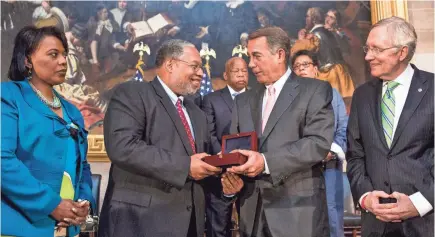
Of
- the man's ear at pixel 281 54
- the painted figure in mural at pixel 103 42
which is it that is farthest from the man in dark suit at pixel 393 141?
the painted figure in mural at pixel 103 42

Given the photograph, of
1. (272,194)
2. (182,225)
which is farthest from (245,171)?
(182,225)

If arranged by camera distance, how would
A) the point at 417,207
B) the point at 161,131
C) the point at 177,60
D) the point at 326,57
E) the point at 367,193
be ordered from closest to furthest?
the point at 417,207, the point at 367,193, the point at 161,131, the point at 177,60, the point at 326,57

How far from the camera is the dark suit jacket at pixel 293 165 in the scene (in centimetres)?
297

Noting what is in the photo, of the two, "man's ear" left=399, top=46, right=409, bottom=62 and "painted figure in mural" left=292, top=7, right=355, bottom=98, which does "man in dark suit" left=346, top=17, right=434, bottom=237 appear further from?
"painted figure in mural" left=292, top=7, right=355, bottom=98

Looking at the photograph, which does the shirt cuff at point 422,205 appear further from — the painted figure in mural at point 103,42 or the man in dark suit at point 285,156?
the painted figure in mural at point 103,42

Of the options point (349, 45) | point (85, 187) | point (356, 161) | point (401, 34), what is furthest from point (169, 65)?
point (349, 45)

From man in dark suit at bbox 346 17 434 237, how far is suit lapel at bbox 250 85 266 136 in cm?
59

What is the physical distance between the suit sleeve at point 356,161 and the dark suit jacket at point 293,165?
0.43ft

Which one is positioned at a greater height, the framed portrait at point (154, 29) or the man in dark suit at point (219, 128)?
the framed portrait at point (154, 29)

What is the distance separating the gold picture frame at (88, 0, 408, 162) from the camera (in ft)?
→ 22.6

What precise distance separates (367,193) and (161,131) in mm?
1334

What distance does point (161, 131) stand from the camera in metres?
3.19

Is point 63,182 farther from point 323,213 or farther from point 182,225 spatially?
point 323,213

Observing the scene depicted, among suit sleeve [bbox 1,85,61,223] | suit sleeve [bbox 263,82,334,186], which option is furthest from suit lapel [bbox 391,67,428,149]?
suit sleeve [bbox 1,85,61,223]
